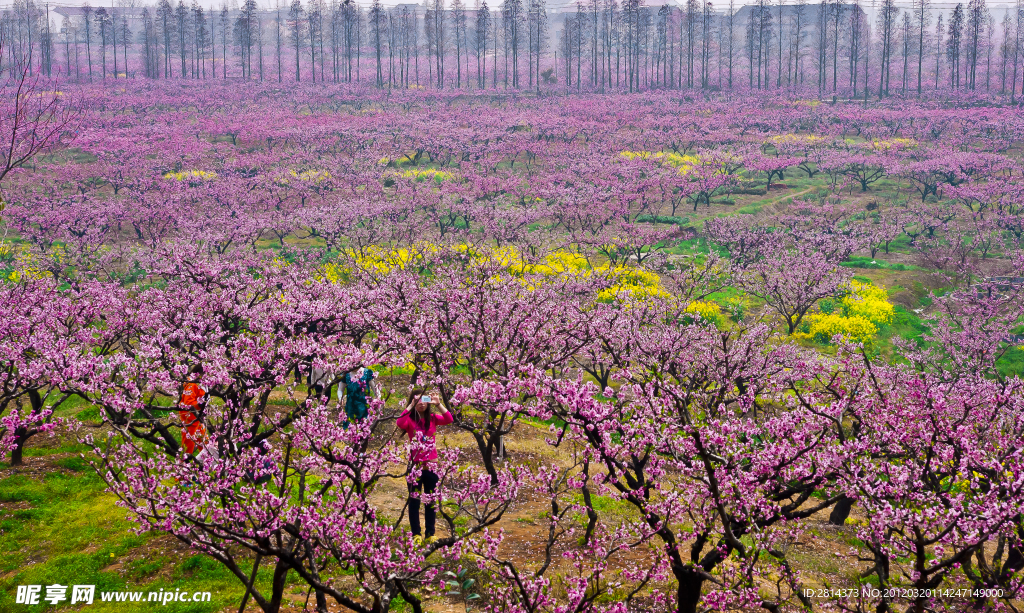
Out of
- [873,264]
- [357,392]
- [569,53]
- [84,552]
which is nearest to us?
[84,552]

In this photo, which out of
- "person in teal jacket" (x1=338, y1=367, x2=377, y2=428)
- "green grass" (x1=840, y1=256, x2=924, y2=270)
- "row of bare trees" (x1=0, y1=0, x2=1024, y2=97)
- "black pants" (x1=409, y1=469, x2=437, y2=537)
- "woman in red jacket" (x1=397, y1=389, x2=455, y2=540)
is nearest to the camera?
"woman in red jacket" (x1=397, y1=389, x2=455, y2=540)

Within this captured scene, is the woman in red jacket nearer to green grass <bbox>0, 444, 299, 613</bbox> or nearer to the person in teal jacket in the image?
the person in teal jacket

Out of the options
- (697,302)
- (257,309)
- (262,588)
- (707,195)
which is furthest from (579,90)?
(262,588)

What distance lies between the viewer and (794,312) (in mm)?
28797

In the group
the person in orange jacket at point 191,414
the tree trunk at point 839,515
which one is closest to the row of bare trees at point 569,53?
the tree trunk at point 839,515

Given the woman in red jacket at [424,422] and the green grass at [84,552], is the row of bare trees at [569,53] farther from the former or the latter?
the woman in red jacket at [424,422]

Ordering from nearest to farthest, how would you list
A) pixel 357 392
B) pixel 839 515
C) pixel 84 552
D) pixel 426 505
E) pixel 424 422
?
pixel 424 422 < pixel 426 505 < pixel 84 552 < pixel 357 392 < pixel 839 515

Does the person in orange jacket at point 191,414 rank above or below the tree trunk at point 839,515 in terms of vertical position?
above

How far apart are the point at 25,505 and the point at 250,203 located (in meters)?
32.5

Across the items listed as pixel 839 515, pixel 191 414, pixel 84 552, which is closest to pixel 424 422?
pixel 191 414

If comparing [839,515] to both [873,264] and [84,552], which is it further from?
Answer: [873,264]

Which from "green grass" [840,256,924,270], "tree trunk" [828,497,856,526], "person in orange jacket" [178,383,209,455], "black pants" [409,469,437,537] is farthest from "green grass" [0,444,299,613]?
"green grass" [840,256,924,270]

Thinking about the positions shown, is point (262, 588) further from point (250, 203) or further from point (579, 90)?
point (579, 90)

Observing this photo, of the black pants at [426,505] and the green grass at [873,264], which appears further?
the green grass at [873,264]
